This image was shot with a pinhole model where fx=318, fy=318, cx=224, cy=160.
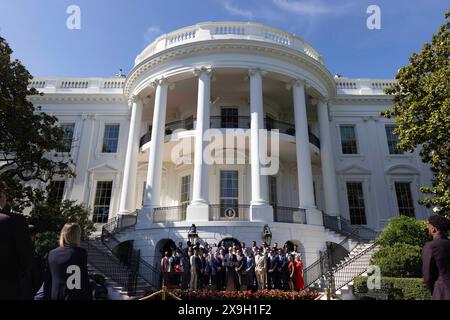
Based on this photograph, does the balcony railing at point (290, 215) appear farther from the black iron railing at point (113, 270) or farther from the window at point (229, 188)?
the black iron railing at point (113, 270)

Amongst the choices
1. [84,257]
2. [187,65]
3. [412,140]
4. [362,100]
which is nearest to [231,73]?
[187,65]

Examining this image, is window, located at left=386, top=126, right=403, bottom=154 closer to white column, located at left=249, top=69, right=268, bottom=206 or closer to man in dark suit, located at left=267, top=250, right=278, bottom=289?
white column, located at left=249, top=69, right=268, bottom=206

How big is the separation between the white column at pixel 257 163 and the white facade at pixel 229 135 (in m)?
0.06

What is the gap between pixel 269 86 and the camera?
1980 centimetres

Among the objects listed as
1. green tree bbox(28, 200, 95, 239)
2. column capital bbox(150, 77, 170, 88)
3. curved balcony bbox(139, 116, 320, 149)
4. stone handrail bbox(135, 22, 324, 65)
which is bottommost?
green tree bbox(28, 200, 95, 239)

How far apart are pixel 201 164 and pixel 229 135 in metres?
2.73

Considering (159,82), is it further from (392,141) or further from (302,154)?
(392,141)

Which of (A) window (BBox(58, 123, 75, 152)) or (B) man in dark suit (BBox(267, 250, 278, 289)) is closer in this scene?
(B) man in dark suit (BBox(267, 250, 278, 289))

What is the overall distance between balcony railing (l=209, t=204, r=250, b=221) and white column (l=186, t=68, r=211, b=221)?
54 centimetres

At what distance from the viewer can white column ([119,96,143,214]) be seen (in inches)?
711

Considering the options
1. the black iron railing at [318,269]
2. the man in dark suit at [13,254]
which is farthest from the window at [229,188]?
the man in dark suit at [13,254]

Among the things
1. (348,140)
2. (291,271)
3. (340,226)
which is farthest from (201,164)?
(348,140)

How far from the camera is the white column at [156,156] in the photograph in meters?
16.1

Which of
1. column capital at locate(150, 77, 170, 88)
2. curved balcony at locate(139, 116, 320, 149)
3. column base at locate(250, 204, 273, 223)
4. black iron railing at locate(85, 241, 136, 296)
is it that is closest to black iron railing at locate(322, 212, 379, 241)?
column base at locate(250, 204, 273, 223)
